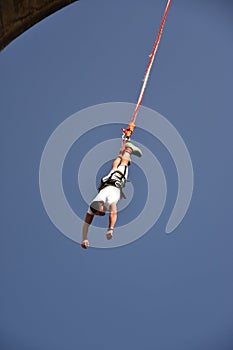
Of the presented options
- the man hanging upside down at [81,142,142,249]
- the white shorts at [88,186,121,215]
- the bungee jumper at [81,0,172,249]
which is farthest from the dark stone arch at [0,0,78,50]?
the white shorts at [88,186,121,215]

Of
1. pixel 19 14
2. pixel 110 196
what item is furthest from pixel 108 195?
pixel 19 14

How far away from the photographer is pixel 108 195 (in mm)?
4422

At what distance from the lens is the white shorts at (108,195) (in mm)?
4398

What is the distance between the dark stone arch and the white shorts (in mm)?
1589

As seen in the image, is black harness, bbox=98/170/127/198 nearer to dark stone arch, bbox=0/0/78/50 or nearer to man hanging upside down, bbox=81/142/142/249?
man hanging upside down, bbox=81/142/142/249

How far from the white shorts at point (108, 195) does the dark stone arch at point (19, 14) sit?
159cm

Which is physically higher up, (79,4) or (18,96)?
(79,4)

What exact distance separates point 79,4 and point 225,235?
3.10 metres

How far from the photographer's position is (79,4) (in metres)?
6.19

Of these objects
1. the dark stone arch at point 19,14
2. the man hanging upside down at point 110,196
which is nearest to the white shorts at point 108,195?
the man hanging upside down at point 110,196

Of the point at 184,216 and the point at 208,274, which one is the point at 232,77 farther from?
the point at 208,274

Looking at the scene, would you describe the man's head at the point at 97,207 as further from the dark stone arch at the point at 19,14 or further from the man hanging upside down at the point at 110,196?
the dark stone arch at the point at 19,14

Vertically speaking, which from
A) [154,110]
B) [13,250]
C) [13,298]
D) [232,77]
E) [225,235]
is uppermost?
[232,77]

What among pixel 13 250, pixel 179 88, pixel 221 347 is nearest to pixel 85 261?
pixel 13 250
